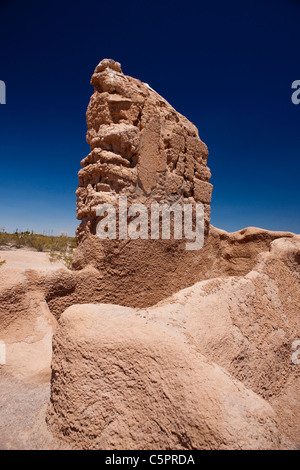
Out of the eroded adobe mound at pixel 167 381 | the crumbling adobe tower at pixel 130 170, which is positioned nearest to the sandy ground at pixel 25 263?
the crumbling adobe tower at pixel 130 170

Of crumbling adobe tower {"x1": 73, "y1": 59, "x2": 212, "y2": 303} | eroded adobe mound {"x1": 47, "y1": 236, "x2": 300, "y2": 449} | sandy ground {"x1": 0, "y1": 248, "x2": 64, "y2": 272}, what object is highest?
crumbling adobe tower {"x1": 73, "y1": 59, "x2": 212, "y2": 303}

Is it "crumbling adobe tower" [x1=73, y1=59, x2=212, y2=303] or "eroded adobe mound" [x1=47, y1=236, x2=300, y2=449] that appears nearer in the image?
"eroded adobe mound" [x1=47, y1=236, x2=300, y2=449]

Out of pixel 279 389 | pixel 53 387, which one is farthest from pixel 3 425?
pixel 279 389

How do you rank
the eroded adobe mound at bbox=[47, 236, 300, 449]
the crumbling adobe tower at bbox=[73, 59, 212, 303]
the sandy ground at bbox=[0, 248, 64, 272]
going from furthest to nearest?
the crumbling adobe tower at bbox=[73, 59, 212, 303] → the sandy ground at bbox=[0, 248, 64, 272] → the eroded adobe mound at bbox=[47, 236, 300, 449]

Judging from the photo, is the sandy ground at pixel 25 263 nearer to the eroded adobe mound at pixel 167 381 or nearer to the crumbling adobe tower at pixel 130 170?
the crumbling adobe tower at pixel 130 170

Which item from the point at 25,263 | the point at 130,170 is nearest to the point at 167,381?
the point at 130,170

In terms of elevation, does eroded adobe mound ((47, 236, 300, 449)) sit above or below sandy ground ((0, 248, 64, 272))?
below

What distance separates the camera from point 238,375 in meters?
1.88

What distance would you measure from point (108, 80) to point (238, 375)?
2960 millimetres

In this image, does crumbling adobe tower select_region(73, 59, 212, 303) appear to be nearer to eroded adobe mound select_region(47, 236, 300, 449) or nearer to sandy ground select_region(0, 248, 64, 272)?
sandy ground select_region(0, 248, 64, 272)

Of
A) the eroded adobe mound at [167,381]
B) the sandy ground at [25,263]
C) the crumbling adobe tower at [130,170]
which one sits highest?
the crumbling adobe tower at [130,170]

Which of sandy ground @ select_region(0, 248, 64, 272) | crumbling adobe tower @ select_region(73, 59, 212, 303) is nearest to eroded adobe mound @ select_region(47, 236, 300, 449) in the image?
crumbling adobe tower @ select_region(73, 59, 212, 303)
